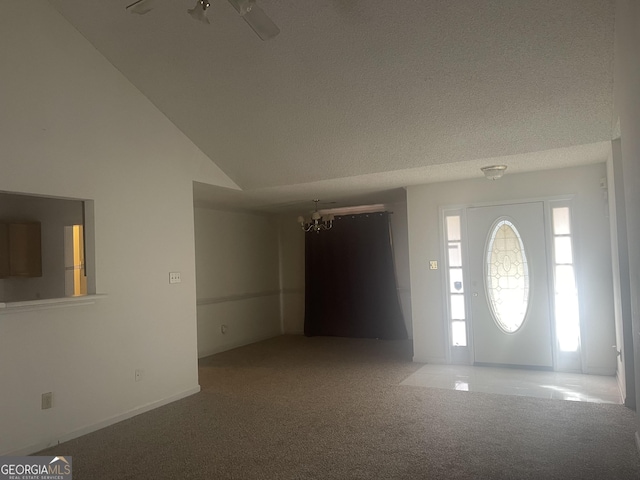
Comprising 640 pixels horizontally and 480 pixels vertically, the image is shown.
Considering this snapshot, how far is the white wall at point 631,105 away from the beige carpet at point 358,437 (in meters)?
0.53

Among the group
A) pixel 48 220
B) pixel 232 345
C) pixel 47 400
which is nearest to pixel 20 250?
pixel 48 220

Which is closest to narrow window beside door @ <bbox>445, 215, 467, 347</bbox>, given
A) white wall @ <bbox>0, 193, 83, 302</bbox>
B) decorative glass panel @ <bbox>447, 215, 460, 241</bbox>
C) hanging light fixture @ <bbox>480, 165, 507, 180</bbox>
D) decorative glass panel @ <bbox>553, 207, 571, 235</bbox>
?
decorative glass panel @ <bbox>447, 215, 460, 241</bbox>

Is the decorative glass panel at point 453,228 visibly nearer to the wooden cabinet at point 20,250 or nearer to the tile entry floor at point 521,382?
the tile entry floor at point 521,382

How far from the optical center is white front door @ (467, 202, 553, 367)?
5.16 m

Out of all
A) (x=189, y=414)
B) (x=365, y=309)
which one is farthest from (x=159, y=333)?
(x=365, y=309)

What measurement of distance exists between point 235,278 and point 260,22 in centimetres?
530

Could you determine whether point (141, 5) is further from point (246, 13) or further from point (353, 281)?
point (353, 281)

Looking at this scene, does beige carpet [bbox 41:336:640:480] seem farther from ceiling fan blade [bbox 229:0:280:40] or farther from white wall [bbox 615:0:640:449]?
ceiling fan blade [bbox 229:0:280:40]

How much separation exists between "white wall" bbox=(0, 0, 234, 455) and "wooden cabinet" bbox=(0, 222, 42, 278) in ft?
2.73

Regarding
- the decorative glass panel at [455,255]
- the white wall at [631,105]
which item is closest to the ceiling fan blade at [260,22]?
the white wall at [631,105]

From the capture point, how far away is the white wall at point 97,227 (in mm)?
3408

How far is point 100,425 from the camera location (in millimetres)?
3844

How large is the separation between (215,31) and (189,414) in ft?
10.4

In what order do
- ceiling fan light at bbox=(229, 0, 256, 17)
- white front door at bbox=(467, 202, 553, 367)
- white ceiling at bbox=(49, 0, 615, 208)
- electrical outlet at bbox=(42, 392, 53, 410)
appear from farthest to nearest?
white front door at bbox=(467, 202, 553, 367), electrical outlet at bbox=(42, 392, 53, 410), white ceiling at bbox=(49, 0, 615, 208), ceiling fan light at bbox=(229, 0, 256, 17)
